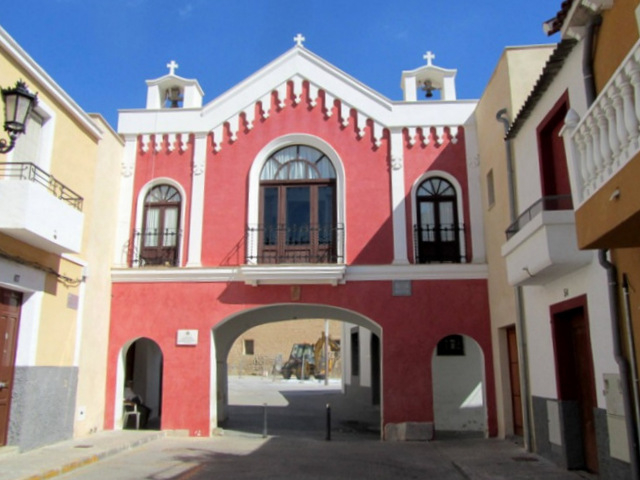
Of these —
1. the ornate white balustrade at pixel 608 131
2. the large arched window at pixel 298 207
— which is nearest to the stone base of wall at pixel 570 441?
the ornate white balustrade at pixel 608 131

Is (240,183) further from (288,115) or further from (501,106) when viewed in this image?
(501,106)

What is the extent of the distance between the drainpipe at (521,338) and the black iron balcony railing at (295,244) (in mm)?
4094

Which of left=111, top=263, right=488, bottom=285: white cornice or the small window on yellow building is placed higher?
the small window on yellow building

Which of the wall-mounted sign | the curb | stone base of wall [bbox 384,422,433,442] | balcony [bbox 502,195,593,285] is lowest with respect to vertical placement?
the curb

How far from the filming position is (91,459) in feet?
32.5

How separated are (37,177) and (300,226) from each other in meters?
5.81

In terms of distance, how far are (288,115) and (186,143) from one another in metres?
2.60

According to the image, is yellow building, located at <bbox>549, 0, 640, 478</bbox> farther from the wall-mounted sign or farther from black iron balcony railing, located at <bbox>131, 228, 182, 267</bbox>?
black iron balcony railing, located at <bbox>131, 228, 182, 267</bbox>

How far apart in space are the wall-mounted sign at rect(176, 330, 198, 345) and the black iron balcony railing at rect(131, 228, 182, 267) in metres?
1.65

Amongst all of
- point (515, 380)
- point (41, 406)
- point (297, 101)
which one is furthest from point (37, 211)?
point (515, 380)

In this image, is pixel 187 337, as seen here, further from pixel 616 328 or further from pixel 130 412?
pixel 616 328

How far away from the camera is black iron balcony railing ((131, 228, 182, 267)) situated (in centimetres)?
1422

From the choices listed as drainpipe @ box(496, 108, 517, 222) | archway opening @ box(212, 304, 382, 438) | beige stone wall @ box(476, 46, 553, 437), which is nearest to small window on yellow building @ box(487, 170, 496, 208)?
beige stone wall @ box(476, 46, 553, 437)

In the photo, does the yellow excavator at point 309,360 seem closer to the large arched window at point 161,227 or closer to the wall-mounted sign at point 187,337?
the large arched window at point 161,227
